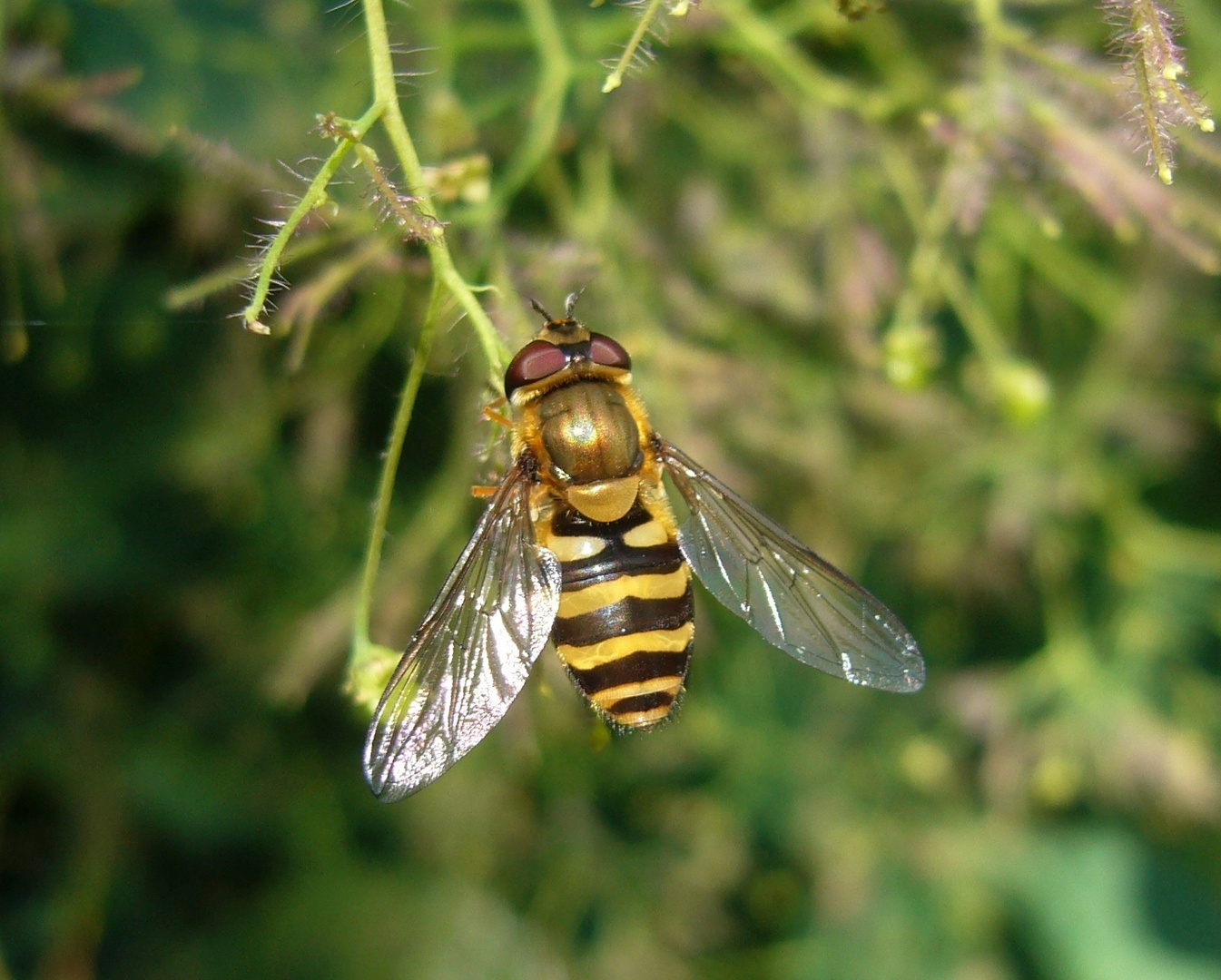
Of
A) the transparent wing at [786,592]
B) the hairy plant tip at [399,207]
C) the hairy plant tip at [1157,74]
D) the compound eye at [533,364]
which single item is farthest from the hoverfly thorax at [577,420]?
the hairy plant tip at [1157,74]

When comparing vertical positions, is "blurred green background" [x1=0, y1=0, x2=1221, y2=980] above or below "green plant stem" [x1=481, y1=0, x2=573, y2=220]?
below

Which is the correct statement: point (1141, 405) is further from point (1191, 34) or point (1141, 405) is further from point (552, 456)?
point (552, 456)

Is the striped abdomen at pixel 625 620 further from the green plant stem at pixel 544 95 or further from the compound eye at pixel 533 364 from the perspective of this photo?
the green plant stem at pixel 544 95

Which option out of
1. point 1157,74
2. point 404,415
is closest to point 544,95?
point 404,415

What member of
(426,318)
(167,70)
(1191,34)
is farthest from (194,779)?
(1191,34)

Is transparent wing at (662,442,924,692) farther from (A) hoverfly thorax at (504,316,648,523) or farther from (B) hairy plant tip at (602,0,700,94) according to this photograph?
(B) hairy plant tip at (602,0,700,94)

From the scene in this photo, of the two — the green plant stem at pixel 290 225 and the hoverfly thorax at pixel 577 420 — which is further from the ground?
the green plant stem at pixel 290 225

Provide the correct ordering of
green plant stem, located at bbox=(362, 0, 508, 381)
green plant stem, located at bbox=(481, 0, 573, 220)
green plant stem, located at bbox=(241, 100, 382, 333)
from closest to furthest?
green plant stem, located at bbox=(241, 100, 382, 333) < green plant stem, located at bbox=(362, 0, 508, 381) < green plant stem, located at bbox=(481, 0, 573, 220)

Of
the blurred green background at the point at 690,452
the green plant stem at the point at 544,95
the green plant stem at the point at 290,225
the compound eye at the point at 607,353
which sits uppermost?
the green plant stem at the point at 290,225

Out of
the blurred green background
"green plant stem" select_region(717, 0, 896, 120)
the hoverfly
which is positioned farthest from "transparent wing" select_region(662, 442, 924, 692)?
"green plant stem" select_region(717, 0, 896, 120)
